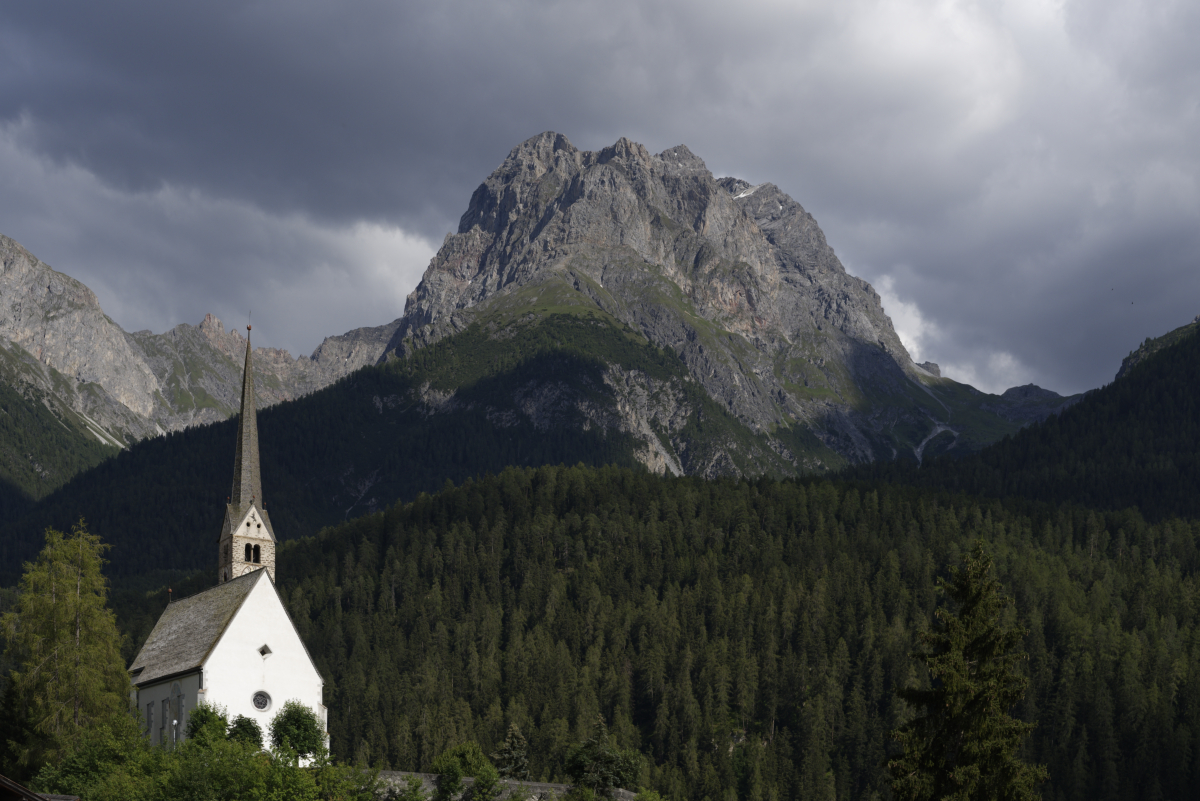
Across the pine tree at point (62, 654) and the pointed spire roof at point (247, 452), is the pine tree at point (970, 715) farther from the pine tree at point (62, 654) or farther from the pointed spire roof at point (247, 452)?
the pointed spire roof at point (247, 452)

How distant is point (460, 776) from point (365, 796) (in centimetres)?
2541

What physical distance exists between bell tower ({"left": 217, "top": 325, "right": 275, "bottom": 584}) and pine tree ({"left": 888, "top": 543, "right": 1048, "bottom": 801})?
219 feet

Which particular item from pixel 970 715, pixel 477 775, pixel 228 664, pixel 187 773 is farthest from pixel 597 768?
pixel 970 715

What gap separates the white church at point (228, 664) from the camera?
9006cm

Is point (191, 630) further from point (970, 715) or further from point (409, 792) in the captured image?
point (970, 715)

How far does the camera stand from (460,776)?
106 meters

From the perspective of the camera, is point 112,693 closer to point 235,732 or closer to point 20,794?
point 235,732

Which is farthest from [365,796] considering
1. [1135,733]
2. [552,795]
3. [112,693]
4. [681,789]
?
[1135,733]

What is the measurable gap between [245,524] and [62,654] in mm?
27649

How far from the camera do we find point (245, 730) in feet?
288

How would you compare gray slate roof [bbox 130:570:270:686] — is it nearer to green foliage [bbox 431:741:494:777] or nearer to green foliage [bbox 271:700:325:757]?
green foliage [bbox 271:700:325:757]

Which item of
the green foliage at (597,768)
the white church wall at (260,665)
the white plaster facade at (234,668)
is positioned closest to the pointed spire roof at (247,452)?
the white plaster facade at (234,668)

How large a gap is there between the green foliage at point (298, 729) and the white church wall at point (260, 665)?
50.6 inches

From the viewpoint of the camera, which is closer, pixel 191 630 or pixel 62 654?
pixel 62 654
